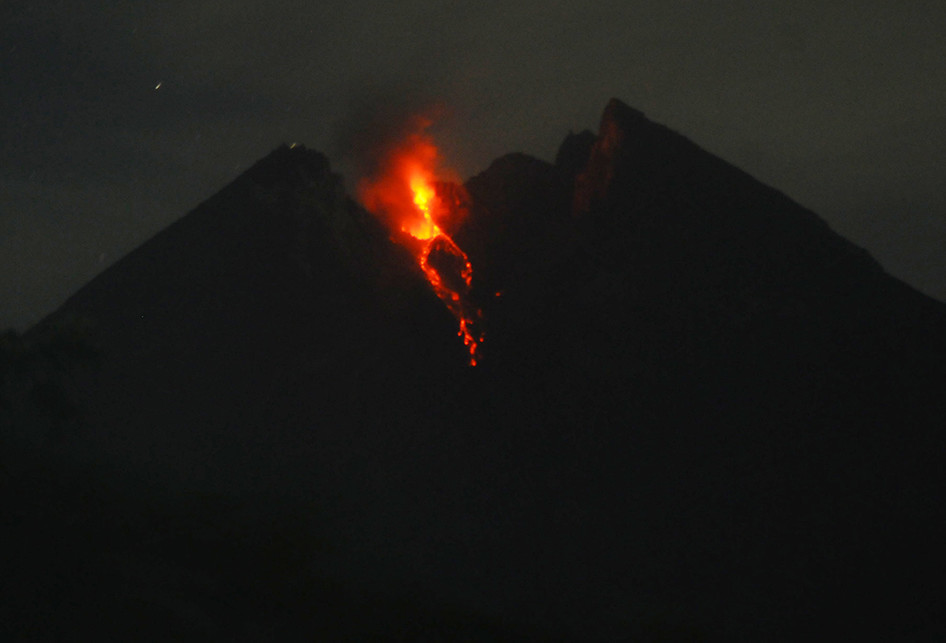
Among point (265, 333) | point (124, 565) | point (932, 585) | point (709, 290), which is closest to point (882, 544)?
point (932, 585)

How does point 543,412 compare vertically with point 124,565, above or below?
above

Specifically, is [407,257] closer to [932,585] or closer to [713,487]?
[713,487]

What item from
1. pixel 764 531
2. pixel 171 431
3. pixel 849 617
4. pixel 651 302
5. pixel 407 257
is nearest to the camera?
pixel 849 617

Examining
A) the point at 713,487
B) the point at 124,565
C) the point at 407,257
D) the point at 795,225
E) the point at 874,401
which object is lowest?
the point at 124,565

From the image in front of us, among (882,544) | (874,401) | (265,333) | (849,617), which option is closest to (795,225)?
(874,401)

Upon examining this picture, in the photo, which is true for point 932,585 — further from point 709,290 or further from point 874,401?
point 709,290

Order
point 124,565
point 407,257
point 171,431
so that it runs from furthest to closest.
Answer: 1. point 407,257
2. point 171,431
3. point 124,565

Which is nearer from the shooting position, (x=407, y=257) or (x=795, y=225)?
(x=795, y=225)
